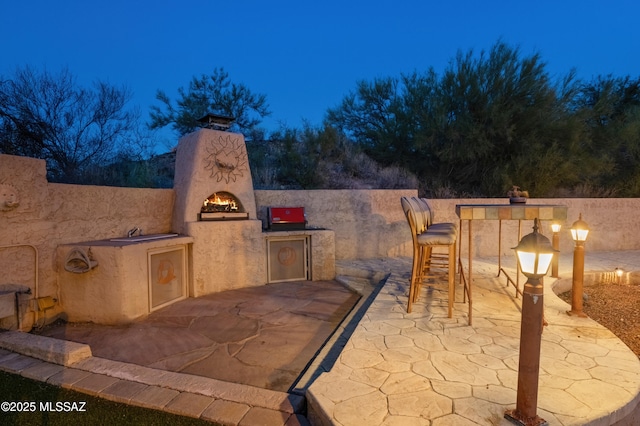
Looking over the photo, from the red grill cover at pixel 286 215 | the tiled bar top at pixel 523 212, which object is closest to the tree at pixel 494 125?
the red grill cover at pixel 286 215

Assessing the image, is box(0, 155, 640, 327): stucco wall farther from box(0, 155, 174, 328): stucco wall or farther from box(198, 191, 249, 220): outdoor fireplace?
box(198, 191, 249, 220): outdoor fireplace

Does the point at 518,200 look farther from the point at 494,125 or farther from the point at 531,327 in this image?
the point at 494,125

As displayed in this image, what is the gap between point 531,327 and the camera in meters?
1.91

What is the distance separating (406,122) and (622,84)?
923 cm

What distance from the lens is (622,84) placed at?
43.9 feet

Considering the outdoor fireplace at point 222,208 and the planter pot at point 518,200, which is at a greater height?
the planter pot at point 518,200

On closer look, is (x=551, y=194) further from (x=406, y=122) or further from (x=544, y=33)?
(x=544, y=33)

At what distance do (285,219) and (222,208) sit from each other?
1.03 m

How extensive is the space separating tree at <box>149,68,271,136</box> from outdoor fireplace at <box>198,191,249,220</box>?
6.08 m

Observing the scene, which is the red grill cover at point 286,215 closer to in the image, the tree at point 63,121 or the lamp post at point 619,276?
the tree at point 63,121

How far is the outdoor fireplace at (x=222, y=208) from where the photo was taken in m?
5.41

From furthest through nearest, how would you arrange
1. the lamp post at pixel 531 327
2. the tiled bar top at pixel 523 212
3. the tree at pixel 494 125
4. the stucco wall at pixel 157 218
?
the tree at pixel 494 125 → the stucco wall at pixel 157 218 → the tiled bar top at pixel 523 212 → the lamp post at pixel 531 327

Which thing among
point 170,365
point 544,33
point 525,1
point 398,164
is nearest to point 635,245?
point 398,164

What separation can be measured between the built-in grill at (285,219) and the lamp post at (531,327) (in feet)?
14.0
